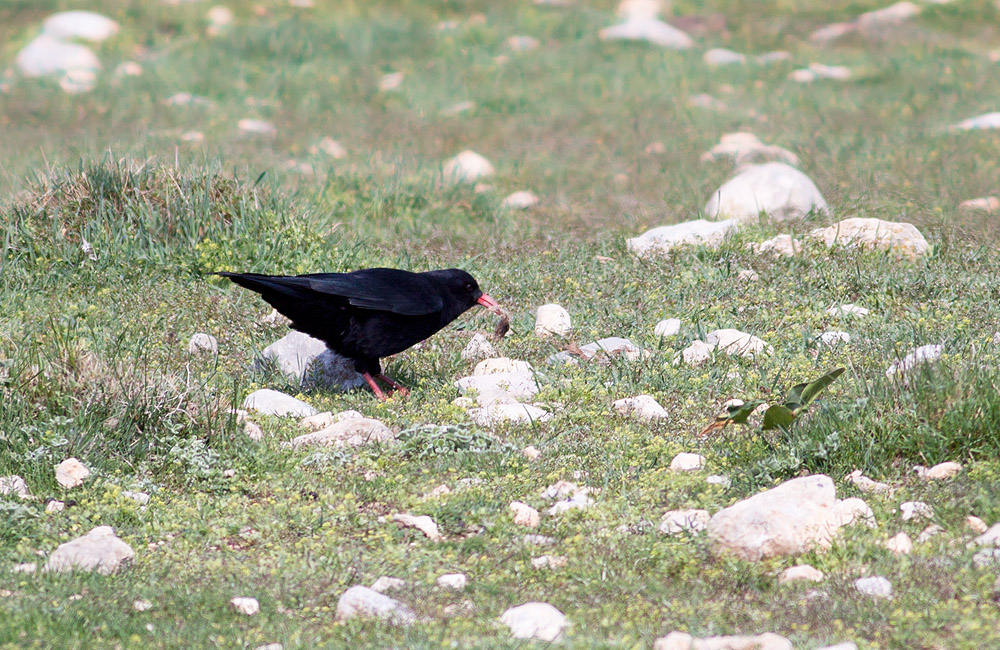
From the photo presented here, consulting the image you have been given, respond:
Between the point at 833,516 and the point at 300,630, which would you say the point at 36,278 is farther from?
the point at 833,516

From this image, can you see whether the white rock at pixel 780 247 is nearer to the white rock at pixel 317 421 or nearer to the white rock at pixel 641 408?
the white rock at pixel 641 408

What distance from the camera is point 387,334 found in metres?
5.90

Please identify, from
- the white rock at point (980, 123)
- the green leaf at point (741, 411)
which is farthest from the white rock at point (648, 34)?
the green leaf at point (741, 411)

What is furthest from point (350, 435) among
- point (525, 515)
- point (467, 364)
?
point (467, 364)

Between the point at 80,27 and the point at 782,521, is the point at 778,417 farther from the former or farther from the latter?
the point at 80,27

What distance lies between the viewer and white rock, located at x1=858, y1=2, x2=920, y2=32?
18109mm

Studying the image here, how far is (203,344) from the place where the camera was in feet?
21.5

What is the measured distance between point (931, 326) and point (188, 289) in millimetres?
4752

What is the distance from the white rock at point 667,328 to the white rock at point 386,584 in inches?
123

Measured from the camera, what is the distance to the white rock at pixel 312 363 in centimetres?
623

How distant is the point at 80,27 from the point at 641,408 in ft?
47.2

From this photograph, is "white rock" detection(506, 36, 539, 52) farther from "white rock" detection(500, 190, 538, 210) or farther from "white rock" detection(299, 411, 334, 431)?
"white rock" detection(299, 411, 334, 431)

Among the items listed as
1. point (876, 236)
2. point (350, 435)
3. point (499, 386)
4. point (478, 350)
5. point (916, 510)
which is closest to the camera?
point (916, 510)

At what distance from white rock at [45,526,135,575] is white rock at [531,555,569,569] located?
148cm
